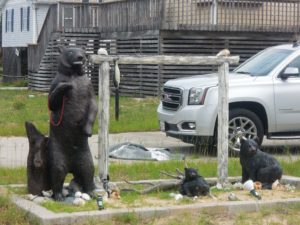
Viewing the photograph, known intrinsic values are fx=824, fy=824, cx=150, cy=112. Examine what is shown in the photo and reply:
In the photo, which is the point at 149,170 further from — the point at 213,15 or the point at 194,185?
the point at 213,15

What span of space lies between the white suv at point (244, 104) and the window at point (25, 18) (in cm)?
2756

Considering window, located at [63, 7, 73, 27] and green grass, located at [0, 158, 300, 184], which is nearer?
green grass, located at [0, 158, 300, 184]

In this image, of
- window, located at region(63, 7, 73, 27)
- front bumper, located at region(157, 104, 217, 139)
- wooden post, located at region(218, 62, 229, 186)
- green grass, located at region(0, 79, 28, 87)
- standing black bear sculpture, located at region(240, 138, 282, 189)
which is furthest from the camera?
green grass, located at region(0, 79, 28, 87)

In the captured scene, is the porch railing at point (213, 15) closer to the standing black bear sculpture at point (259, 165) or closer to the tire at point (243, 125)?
the tire at point (243, 125)

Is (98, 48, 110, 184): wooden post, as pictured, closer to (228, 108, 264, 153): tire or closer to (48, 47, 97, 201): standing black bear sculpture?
(48, 47, 97, 201): standing black bear sculpture

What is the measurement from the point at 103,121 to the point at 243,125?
4.73m

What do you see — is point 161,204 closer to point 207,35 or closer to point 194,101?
point 194,101

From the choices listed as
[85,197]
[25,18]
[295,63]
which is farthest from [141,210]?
[25,18]

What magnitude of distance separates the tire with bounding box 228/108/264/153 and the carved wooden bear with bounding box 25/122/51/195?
5.22 meters

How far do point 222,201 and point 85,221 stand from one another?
170 cm

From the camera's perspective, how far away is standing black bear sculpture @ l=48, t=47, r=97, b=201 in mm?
8133

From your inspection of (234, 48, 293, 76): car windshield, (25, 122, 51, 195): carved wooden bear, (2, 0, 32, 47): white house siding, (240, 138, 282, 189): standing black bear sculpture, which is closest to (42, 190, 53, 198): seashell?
(25, 122, 51, 195): carved wooden bear

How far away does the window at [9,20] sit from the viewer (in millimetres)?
43794

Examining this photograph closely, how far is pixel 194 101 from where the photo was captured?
13.0 metres
